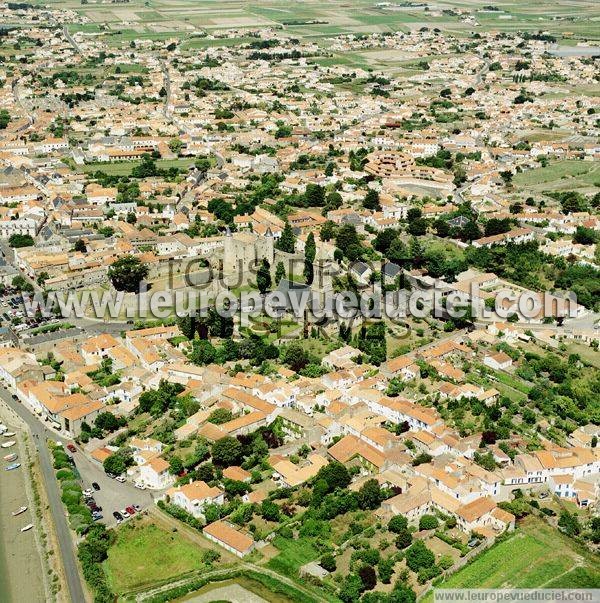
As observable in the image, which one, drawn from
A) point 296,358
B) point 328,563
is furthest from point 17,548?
point 296,358

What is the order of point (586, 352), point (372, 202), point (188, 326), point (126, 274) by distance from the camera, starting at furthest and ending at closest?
point (372, 202) < point (126, 274) < point (188, 326) < point (586, 352)

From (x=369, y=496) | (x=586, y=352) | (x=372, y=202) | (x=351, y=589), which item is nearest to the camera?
(x=351, y=589)

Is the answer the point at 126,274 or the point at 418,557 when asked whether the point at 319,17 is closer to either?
the point at 126,274

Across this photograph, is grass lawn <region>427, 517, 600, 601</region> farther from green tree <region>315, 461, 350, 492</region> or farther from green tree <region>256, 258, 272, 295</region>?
green tree <region>256, 258, 272, 295</region>

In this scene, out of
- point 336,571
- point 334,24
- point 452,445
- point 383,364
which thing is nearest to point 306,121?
point 383,364

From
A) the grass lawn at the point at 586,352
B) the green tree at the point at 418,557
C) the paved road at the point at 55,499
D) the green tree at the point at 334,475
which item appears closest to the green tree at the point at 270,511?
the green tree at the point at 334,475

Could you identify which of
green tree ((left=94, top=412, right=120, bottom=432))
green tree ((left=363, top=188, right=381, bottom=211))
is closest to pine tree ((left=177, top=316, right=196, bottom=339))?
green tree ((left=94, top=412, right=120, bottom=432))

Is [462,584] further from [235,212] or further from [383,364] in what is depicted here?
[235,212]

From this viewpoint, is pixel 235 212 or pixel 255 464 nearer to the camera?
pixel 255 464
